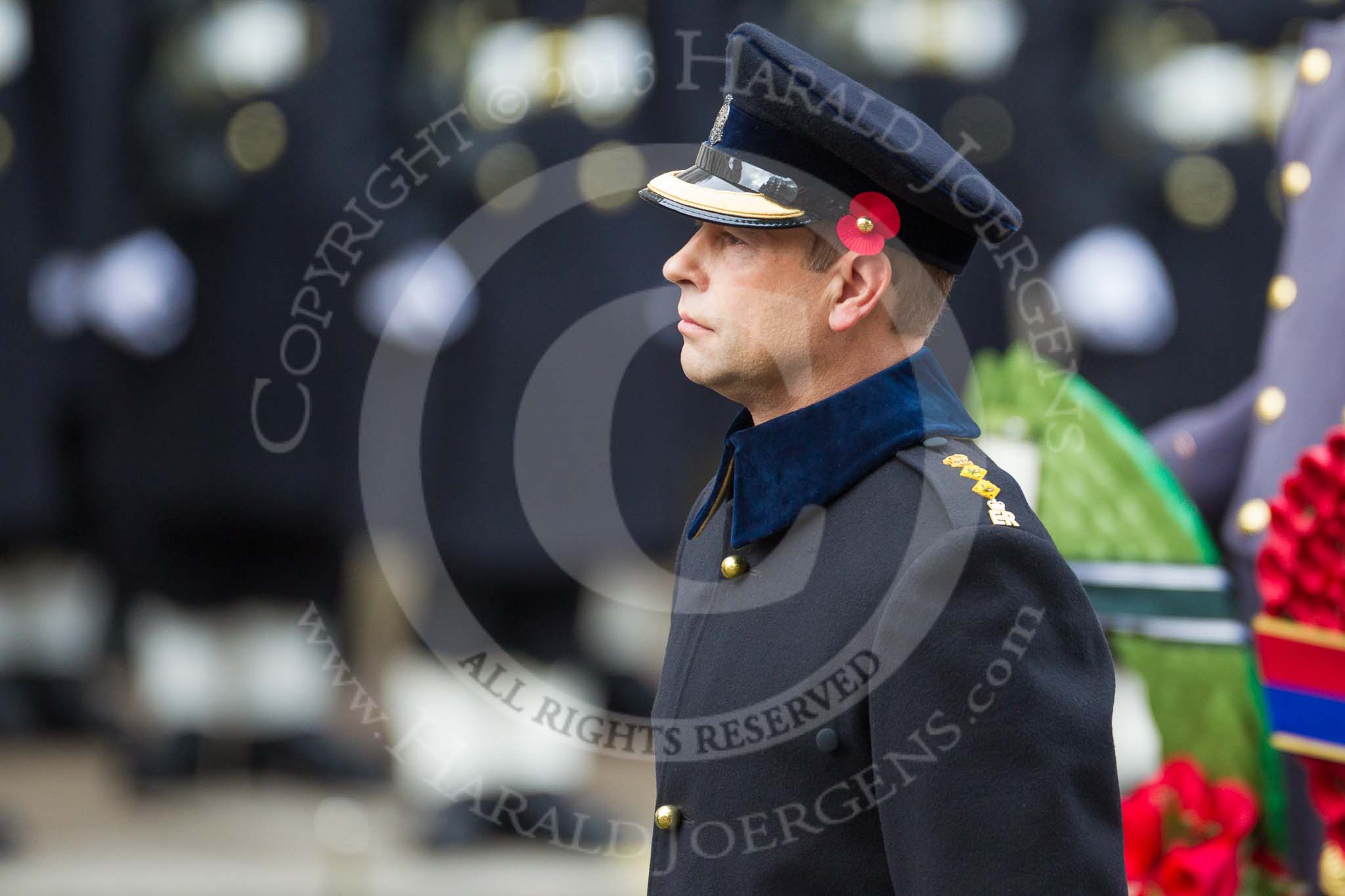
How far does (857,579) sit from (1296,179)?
848 mm

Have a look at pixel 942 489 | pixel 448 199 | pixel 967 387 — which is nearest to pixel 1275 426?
pixel 967 387

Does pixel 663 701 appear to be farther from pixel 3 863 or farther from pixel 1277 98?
pixel 1277 98

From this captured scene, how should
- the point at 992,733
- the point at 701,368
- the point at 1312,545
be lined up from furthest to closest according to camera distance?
the point at 1312,545, the point at 701,368, the point at 992,733

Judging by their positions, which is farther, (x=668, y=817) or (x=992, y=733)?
(x=668, y=817)

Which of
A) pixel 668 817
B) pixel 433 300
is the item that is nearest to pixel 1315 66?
pixel 668 817

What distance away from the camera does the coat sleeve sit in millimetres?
909

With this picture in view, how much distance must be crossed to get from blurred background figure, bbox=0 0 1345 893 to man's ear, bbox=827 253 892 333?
2.25 metres

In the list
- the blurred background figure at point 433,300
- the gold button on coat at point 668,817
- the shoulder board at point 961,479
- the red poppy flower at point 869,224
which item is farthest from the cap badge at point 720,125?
the blurred background figure at point 433,300

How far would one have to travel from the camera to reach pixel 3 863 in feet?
10.3

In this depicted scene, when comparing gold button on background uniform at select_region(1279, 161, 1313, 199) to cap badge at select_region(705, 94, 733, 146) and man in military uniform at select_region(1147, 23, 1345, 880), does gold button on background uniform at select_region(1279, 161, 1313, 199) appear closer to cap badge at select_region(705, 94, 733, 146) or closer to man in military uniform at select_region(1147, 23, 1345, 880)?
man in military uniform at select_region(1147, 23, 1345, 880)

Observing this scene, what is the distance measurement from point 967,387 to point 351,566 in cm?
241

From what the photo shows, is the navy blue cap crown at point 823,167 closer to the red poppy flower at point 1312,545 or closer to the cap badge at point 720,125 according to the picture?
the cap badge at point 720,125

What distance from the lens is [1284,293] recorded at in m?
1.59

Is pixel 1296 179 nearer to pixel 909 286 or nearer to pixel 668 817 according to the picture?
pixel 909 286
